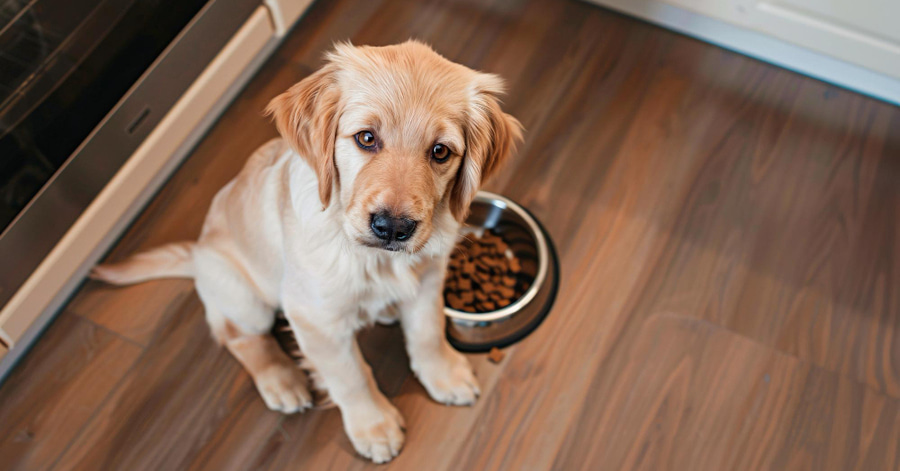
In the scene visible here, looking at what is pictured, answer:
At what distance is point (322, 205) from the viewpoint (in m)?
1.31

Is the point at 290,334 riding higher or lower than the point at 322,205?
lower

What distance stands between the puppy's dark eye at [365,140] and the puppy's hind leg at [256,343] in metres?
0.60

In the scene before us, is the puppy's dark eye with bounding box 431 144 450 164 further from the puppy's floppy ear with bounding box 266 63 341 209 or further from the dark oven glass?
the dark oven glass

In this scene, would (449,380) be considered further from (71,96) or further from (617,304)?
(71,96)

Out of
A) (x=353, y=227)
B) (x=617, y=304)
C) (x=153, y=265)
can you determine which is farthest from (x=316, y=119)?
(x=617, y=304)

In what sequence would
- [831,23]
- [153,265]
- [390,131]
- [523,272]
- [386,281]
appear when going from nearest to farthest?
1. [390,131]
2. [386,281]
3. [153,265]
4. [523,272]
5. [831,23]

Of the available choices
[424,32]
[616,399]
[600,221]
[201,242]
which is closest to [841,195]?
[600,221]

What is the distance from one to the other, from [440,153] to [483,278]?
0.77m

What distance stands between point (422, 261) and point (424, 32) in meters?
1.27

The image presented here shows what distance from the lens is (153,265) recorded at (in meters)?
1.90

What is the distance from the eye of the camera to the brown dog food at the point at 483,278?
1.95 m

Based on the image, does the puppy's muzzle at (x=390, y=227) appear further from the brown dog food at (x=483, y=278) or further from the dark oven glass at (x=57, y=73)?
the dark oven glass at (x=57, y=73)

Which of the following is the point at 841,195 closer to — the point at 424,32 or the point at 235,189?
the point at 424,32

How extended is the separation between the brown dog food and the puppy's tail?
0.69 m
